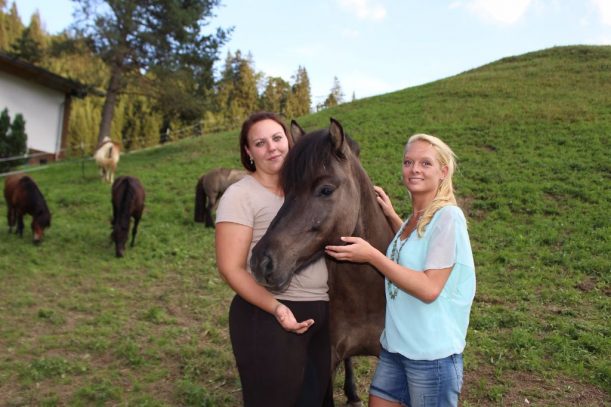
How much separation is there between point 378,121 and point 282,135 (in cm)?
1785

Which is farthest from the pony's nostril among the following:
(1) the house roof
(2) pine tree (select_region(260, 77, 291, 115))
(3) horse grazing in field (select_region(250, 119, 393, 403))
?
(2) pine tree (select_region(260, 77, 291, 115))

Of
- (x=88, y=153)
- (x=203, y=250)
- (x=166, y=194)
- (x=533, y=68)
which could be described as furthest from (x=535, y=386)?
(x=88, y=153)

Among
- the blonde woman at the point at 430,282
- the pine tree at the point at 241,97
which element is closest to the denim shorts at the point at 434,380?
the blonde woman at the point at 430,282

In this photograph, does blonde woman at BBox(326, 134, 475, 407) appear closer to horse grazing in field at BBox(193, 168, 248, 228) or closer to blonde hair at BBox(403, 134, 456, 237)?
blonde hair at BBox(403, 134, 456, 237)

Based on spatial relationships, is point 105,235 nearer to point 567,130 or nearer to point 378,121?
point 378,121

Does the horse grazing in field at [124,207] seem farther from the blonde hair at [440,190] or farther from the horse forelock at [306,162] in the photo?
the blonde hair at [440,190]

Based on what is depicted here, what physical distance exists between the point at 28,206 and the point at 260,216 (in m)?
9.30

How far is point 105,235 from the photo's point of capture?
10.5 meters

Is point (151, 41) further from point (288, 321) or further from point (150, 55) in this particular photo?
point (288, 321)

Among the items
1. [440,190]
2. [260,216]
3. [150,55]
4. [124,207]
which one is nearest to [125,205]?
[124,207]

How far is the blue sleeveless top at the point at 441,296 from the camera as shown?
81.7 inches

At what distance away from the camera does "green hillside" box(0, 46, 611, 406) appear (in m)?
4.57

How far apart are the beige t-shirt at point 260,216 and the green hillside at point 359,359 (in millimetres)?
2416

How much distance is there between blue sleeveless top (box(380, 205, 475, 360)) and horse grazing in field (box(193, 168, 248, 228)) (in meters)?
9.31
